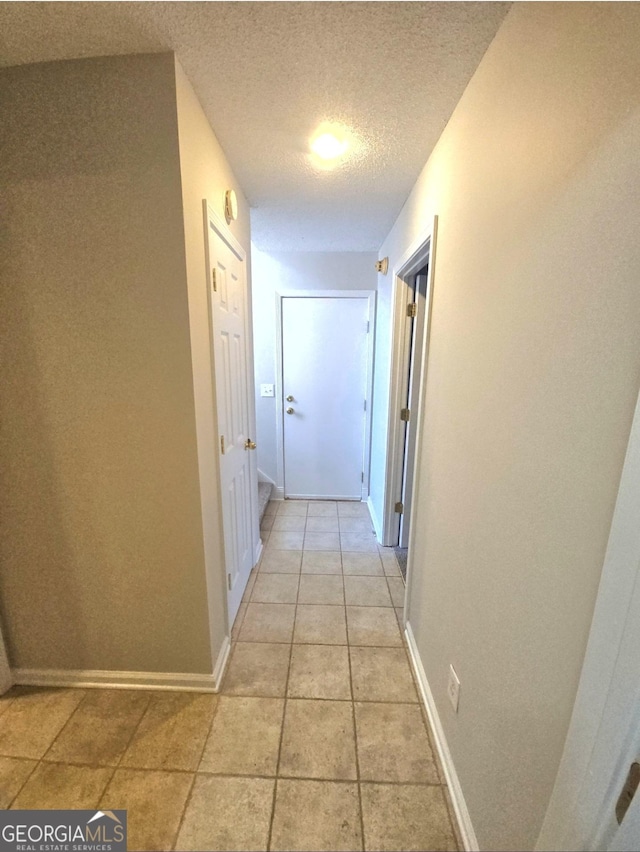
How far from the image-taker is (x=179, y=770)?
1.14m

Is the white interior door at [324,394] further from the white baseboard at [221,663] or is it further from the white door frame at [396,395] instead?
the white baseboard at [221,663]

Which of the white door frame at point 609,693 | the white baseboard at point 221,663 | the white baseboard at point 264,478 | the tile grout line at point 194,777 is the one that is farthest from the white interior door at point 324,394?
the white door frame at point 609,693

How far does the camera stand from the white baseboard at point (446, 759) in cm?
96

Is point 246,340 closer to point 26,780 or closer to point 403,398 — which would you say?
point 403,398

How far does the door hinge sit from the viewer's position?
47 cm

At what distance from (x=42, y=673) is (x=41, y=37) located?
2.29 meters

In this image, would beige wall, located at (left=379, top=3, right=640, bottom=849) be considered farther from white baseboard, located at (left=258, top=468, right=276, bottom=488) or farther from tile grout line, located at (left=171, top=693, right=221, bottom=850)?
white baseboard, located at (left=258, top=468, right=276, bottom=488)

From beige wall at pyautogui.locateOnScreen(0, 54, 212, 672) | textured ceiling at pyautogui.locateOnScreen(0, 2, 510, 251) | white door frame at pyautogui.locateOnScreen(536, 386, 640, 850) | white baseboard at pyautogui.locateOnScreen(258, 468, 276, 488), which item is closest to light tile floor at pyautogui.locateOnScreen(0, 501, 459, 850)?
beige wall at pyautogui.locateOnScreen(0, 54, 212, 672)

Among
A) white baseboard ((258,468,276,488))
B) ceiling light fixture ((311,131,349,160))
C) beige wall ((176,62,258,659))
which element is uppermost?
ceiling light fixture ((311,131,349,160))

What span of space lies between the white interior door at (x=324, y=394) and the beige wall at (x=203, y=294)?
5.03 ft

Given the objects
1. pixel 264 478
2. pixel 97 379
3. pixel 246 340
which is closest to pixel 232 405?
pixel 246 340

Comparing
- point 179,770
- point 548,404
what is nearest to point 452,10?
point 548,404

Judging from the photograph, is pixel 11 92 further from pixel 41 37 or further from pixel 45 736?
pixel 45 736

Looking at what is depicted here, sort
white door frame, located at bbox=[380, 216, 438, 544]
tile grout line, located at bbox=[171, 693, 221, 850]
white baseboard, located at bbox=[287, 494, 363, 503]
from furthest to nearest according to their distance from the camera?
1. white baseboard, located at bbox=[287, 494, 363, 503]
2. white door frame, located at bbox=[380, 216, 438, 544]
3. tile grout line, located at bbox=[171, 693, 221, 850]
